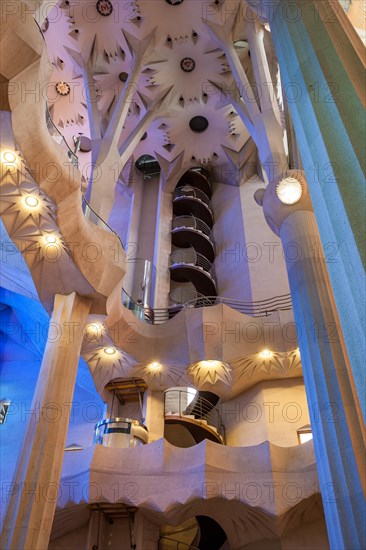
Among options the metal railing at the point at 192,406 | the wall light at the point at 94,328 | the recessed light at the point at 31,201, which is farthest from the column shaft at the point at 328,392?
the metal railing at the point at 192,406

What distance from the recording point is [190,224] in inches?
807

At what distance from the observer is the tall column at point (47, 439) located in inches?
292

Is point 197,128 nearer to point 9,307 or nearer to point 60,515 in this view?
point 9,307

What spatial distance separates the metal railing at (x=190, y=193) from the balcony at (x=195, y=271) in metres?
3.07

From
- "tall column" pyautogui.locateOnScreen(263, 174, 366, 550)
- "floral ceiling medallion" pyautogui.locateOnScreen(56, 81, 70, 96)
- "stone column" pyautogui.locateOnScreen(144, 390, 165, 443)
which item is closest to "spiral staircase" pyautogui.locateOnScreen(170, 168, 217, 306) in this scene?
"stone column" pyautogui.locateOnScreen(144, 390, 165, 443)

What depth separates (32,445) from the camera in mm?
8273

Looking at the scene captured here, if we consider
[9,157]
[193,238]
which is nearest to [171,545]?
[9,157]

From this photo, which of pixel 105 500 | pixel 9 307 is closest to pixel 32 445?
pixel 105 500

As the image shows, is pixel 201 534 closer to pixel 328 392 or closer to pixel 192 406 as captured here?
pixel 192 406

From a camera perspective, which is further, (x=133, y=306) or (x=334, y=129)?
(x=133, y=306)

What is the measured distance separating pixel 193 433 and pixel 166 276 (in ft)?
20.0

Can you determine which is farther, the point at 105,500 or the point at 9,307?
the point at 9,307

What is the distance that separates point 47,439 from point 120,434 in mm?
3662

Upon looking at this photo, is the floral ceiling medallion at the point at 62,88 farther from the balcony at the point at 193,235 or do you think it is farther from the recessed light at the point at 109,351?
the recessed light at the point at 109,351
